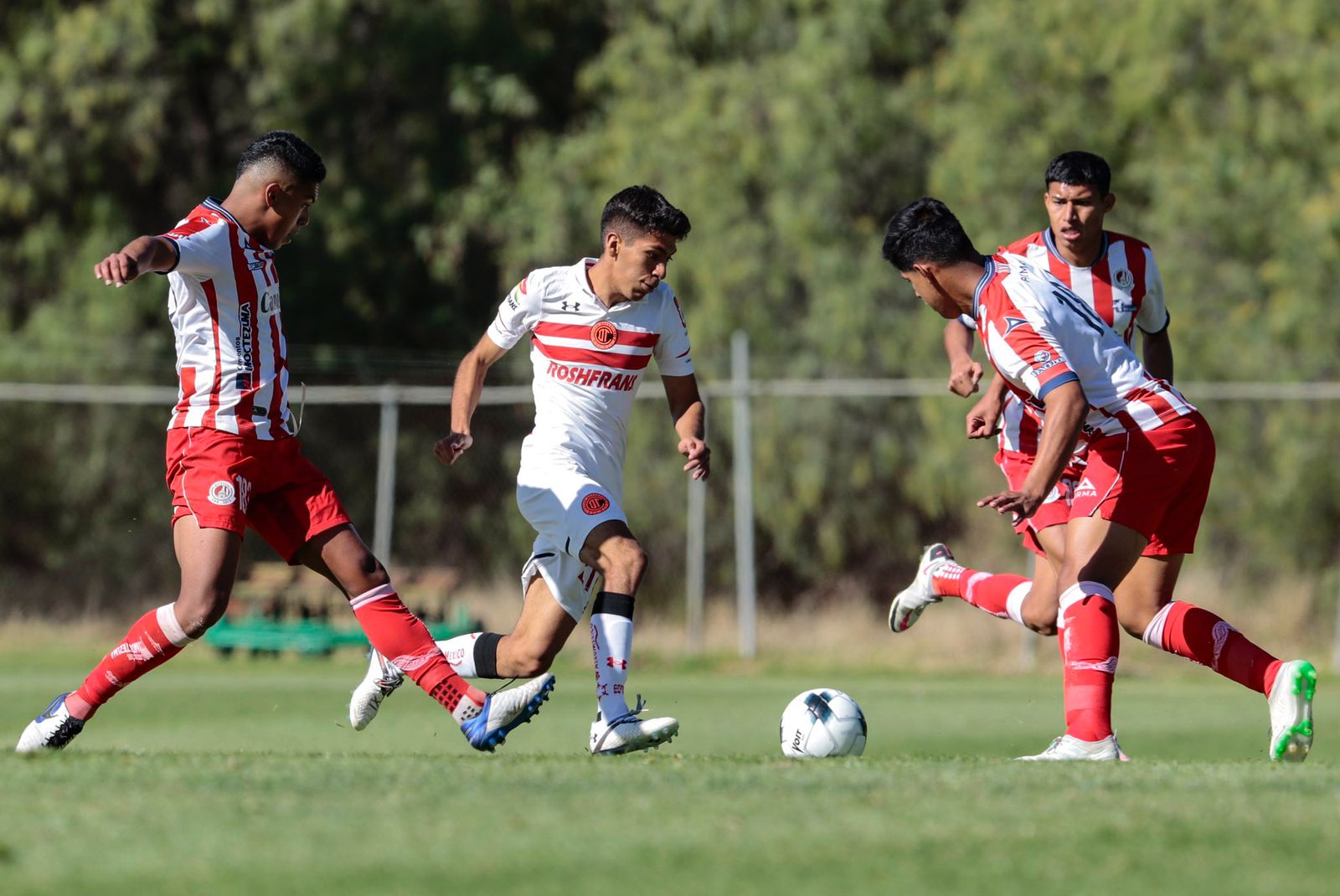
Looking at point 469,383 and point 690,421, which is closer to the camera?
point 690,421

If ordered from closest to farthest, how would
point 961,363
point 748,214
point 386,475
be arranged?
point 961,363
point 386,475
point 748,214

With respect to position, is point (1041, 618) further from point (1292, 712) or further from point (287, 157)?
point (287, 157)

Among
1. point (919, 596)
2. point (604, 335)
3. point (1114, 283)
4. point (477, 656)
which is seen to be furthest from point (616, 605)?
point (1114, 283)

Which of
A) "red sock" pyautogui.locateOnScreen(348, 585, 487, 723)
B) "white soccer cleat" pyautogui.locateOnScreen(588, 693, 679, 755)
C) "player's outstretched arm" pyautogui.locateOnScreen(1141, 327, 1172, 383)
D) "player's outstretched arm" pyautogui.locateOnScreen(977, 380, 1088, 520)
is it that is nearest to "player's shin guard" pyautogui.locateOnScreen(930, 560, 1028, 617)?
"player's outstretched arm" pyautogui.locateOnScreen(1141, 327, 1172, 383)

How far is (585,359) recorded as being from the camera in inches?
277

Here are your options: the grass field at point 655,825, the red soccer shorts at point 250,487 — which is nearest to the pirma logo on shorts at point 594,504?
the red soccer shorts at point 250,487

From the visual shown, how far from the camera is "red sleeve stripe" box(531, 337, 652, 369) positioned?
7031mm

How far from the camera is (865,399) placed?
1855 centimetres

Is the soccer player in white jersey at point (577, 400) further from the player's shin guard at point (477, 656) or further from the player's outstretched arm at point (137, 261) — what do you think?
the player's outstretched arm at point (137, 261)

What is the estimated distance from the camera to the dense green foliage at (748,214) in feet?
58.7

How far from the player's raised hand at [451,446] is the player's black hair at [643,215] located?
98 cm

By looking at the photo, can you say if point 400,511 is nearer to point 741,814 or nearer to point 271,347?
point 271,347

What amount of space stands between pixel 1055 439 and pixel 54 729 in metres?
3.55

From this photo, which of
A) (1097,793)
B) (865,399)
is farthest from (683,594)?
(1097,793)
